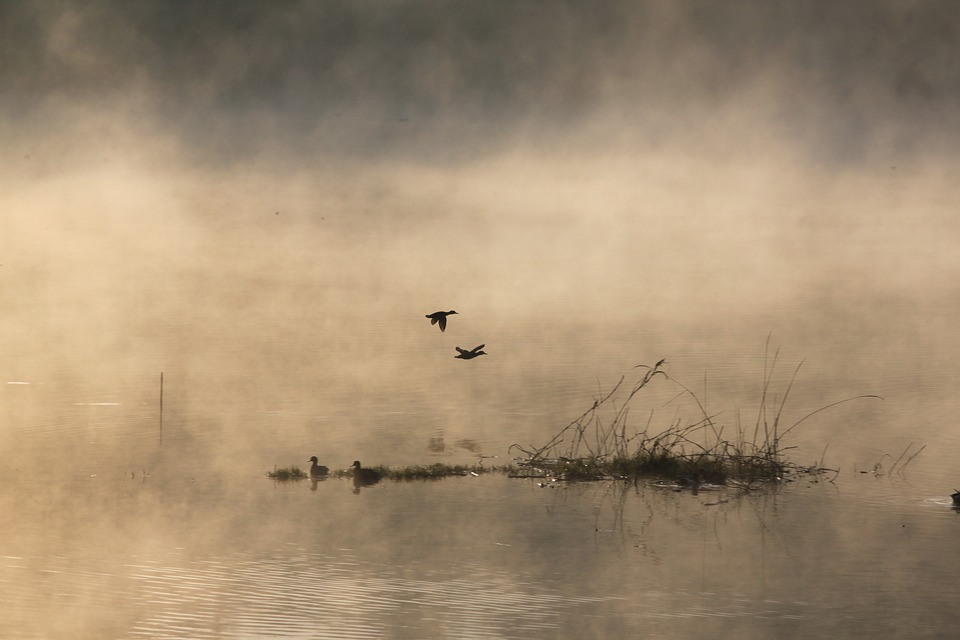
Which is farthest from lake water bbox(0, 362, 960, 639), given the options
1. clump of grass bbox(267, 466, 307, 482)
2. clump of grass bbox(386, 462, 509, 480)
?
clump of grass bbox(386, 462, 509, 480)

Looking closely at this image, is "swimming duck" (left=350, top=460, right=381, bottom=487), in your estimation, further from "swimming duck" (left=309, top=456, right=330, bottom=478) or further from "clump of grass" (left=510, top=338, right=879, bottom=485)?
"clump of grass" (left=510, top=338, right=879, bottom=485)

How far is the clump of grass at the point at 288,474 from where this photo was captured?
1500 cm

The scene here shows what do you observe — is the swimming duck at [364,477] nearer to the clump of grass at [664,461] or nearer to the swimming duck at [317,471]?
the swimming duck at [317,471]

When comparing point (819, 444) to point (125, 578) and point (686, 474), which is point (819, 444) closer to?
point (686, 474)

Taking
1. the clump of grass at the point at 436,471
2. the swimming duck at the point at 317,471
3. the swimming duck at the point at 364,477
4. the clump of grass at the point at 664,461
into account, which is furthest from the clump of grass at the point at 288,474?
the clump of grass at the point at 664,461

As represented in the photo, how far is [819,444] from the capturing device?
1709 centimetres

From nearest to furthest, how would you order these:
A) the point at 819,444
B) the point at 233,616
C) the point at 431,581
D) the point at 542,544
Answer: the point at 233,616, the point at 431,581, the point at 542,544, the point at 819,444

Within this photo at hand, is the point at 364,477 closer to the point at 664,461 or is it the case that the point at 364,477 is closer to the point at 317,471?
the point at 317,471

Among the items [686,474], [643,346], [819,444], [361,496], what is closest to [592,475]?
[686,474]

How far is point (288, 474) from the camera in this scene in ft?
49.3

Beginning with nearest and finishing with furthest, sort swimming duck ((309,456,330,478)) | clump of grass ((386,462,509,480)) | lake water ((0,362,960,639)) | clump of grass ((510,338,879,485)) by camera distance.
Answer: lake water ((0,362,960,639)), clump of grass ((510,338,879,485)), clump of grass ((386,462,509,480)), swimming duck ((309,456,330,478))

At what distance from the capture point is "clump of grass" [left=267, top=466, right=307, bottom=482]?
591 inches

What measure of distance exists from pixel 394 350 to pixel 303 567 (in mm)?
15501

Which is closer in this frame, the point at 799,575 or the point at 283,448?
the point at 799,575
